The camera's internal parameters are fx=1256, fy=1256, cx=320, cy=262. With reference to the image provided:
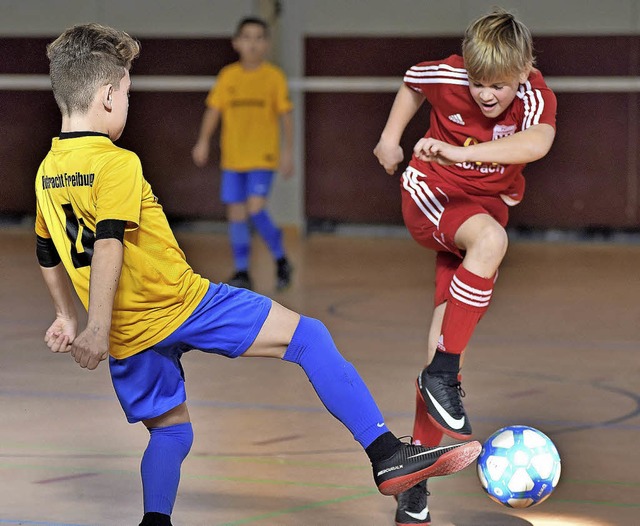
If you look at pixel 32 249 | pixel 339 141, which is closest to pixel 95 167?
pixel 32 249

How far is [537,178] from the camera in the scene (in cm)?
1172

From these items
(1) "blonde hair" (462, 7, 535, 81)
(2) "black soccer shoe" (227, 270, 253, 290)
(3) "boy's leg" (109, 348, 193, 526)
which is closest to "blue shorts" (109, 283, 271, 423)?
(3) "boy's leg" (109, 348, 193, 526)

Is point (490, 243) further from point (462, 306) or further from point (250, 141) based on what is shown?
point (250, 141)

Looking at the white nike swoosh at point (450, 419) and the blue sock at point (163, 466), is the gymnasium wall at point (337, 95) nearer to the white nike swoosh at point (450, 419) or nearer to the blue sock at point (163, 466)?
the white nike swoosh at point (450, 419)

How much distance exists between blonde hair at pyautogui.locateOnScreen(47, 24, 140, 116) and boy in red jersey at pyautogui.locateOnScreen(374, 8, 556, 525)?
0.93 m

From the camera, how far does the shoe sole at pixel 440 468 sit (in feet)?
10.8

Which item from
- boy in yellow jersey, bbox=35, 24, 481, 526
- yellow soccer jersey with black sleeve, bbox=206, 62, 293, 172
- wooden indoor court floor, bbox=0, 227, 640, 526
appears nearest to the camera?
boy in yellow jersey, bbox=35, 24, 481, 526

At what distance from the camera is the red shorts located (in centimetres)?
398

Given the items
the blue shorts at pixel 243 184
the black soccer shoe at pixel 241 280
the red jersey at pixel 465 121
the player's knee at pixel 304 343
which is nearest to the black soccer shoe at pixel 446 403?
the player's knee at pixel 304 343

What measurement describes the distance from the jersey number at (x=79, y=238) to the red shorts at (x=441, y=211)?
124cm

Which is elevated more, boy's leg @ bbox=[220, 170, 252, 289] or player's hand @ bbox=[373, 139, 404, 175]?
player's hand @ bbox=[373, 139, 404, 175]

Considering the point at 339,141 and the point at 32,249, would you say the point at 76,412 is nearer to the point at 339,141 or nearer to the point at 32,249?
the point at 32,249

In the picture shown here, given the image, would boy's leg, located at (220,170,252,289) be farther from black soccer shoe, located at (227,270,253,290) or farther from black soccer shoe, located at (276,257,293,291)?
black soccer shoe, located at (276,257,293,291)

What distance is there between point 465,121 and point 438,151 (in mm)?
479
